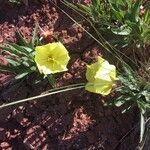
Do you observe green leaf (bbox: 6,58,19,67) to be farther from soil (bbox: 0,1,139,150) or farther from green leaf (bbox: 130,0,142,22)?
green leaf (bbox: 130,0,142,22)

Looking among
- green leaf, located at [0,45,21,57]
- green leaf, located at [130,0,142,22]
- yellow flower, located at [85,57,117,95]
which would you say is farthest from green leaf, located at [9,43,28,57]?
green leaf, located at [130,0,142,22]

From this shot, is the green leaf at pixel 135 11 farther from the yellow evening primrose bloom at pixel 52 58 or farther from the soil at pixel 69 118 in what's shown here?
the yellow evening primrose bloom at pixel 52 58

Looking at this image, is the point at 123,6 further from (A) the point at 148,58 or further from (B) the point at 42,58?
(B) the point at 42,58

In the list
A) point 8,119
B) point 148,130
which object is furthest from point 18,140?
point 148,130

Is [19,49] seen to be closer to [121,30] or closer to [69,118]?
[69,118]

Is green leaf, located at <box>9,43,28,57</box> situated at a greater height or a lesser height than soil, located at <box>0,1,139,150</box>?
greater

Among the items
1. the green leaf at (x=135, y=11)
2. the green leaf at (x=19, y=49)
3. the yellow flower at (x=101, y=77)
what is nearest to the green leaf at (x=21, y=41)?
the green leaf at (x=19, y=49)
